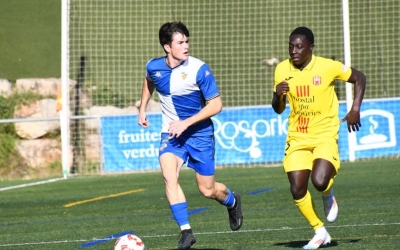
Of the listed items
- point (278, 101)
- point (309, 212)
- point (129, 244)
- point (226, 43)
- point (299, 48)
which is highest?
point (226, 43)

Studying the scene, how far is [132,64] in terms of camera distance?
2419 centimetres

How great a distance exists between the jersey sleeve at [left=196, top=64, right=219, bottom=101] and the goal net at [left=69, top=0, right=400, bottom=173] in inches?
547

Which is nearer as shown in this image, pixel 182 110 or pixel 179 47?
pixel 179 47

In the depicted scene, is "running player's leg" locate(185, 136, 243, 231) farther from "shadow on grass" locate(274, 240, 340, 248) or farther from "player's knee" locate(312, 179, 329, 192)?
"player's knee" locate(312, 179, 329, 192)

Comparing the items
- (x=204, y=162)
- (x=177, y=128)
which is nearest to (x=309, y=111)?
(x=204, y=162)

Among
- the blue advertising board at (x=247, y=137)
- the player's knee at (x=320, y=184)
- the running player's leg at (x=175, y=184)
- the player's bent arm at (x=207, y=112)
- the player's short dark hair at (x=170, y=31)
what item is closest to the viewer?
the running player's leg at (x=175, y=184)

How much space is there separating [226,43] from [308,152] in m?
15.8

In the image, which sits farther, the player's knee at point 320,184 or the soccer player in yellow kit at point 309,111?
the soccer player in yellow kit at point 309,111

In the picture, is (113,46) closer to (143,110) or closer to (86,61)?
(86,61)

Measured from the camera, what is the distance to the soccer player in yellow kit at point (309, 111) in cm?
832

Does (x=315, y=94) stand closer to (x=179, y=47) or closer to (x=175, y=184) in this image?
(x=179, y=47)

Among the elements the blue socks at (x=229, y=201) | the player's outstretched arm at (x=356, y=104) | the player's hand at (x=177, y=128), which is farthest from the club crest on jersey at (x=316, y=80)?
the blue socks at (x=229, y=201)

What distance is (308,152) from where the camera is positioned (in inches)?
335

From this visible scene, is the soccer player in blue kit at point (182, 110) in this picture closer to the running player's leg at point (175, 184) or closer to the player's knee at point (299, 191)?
the running player's leg at point (175, 184)
